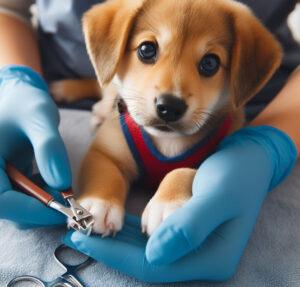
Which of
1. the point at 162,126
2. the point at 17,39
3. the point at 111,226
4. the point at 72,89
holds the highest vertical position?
the point at 162,126

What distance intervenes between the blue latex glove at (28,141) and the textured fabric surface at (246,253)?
49mm

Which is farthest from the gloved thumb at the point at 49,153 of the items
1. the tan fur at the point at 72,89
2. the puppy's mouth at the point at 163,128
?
the tan fur at the point at 72,89

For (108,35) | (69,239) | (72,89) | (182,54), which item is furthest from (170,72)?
(72,89)

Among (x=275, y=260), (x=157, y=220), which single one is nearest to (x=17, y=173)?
(x=157, y=220)

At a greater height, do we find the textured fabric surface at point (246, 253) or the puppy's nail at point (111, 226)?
the puppy's nail at point (111, 226)

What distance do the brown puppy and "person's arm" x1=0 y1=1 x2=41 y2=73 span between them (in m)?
0.43

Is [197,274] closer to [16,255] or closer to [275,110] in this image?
[16,255]

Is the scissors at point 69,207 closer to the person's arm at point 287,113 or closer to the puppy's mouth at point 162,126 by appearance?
the puppy's mouth at point 162,126

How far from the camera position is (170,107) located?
39.8 inches

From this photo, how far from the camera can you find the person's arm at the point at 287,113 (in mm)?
1284

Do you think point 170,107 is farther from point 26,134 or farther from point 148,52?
point 26,134

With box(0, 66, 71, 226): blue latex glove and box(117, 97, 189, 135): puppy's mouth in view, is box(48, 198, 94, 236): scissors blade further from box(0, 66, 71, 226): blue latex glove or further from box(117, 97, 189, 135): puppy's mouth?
box(117, 97, 189, 135): puppy's mouth

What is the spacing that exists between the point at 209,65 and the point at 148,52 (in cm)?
15

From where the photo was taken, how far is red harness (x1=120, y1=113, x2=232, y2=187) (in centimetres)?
121
